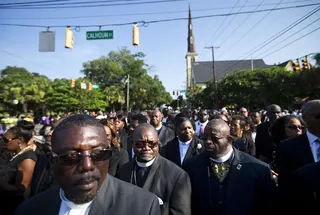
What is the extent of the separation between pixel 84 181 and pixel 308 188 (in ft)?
5.70

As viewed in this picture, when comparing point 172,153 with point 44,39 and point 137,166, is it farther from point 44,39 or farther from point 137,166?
point 44,39

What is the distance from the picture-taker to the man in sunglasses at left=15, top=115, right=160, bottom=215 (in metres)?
1.40

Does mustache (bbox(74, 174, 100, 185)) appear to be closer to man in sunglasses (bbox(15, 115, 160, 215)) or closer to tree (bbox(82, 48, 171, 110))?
man in sunglasses (bbox(15, 115, 160, 215))

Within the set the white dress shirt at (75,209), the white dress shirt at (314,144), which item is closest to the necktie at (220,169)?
the white dress shirt at (314,144)

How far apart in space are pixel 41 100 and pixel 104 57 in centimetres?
1483

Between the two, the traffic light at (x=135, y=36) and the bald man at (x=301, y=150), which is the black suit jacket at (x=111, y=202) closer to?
the bald man at (x=301, y=150)

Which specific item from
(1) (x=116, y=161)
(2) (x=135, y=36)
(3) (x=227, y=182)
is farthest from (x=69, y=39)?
(3) (x=227, y=182)

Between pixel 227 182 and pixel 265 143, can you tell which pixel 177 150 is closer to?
pixel 227 182

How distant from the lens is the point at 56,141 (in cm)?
146

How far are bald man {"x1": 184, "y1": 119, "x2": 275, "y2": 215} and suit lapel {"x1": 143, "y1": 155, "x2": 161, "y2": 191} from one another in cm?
47

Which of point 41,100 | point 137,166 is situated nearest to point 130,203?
point 137,166

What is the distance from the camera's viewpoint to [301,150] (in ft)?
9.36

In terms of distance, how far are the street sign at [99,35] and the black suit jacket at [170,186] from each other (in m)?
9.13

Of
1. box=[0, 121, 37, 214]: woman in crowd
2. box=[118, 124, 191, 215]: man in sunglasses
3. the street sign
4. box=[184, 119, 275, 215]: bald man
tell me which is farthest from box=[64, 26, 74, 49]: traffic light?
box=[184, 119, 275, 215]: bald man
